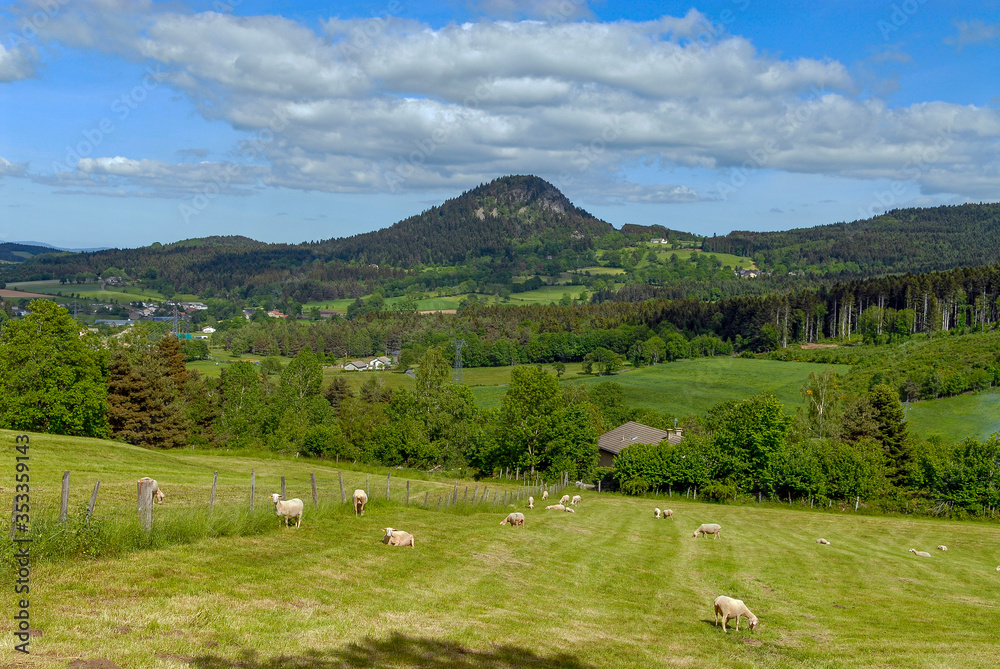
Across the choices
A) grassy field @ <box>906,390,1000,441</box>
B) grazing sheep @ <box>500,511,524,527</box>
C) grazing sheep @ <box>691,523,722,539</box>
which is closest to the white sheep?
grazing sheep @ <box>500,511,524,527</box>

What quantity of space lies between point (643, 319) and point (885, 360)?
79.6 metres

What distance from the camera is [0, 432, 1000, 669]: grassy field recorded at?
36.3 feet

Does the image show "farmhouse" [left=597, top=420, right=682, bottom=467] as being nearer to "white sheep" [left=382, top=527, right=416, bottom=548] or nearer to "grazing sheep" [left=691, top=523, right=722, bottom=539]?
"grazing sheep" [left=691, top=523, right=722, bottom=539]

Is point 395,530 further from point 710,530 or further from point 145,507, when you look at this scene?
point 710,530

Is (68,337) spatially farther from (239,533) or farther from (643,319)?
(643,319)

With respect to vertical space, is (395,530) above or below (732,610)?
above

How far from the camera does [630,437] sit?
3221 inches

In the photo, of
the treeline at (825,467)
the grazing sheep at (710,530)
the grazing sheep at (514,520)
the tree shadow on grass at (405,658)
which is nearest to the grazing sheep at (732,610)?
the tree shadow on grass at (405,658)

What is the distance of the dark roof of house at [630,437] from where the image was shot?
7981 cm

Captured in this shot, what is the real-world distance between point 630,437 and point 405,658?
73.1 meters

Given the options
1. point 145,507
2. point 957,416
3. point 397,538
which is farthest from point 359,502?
point 957,416

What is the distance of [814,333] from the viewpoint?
598ft

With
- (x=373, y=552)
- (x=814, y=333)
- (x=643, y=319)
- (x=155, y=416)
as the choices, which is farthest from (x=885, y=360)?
(x=373, y=552)

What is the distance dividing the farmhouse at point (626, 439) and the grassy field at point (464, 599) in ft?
157
